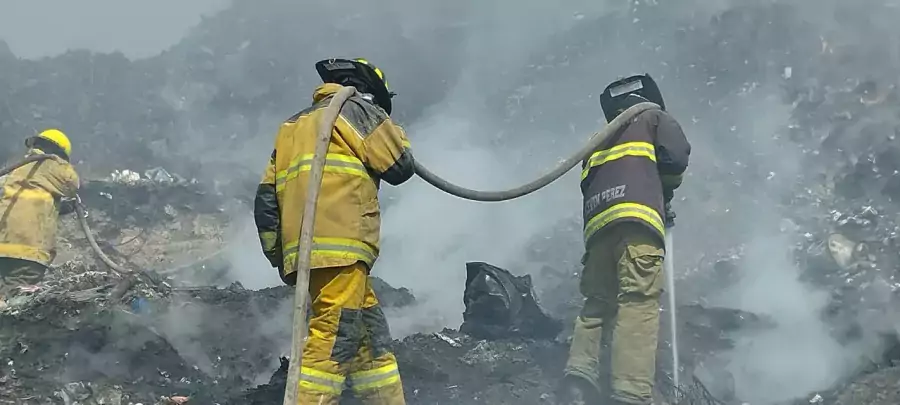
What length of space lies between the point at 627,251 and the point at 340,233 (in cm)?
140

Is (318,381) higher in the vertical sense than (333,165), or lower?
lower

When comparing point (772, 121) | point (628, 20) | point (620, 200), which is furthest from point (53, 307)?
point (628, 20)

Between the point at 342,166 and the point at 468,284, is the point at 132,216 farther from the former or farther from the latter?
the point at 342,166

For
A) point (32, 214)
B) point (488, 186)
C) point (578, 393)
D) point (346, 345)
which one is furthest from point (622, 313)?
point (488, 186)

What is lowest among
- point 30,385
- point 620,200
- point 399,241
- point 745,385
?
point 30,385

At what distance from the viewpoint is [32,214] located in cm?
541

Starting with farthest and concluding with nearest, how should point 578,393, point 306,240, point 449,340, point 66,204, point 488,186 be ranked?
1. point 488,186
2. point 66,204
3. point 449,340
4. point 578,393
5. point 306,240

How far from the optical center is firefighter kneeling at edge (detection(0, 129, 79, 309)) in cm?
535

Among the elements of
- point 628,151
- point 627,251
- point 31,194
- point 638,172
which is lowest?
point 627,251

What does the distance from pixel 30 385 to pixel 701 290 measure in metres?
4.64

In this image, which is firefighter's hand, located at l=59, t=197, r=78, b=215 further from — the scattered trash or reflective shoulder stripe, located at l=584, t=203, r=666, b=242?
reflective shoulder stripe, located at l=584, t=203, r=666, b=242

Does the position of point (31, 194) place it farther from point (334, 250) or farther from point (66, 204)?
point (334, 250)

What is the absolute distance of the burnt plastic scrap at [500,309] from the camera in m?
4.55

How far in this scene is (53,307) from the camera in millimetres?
4387
